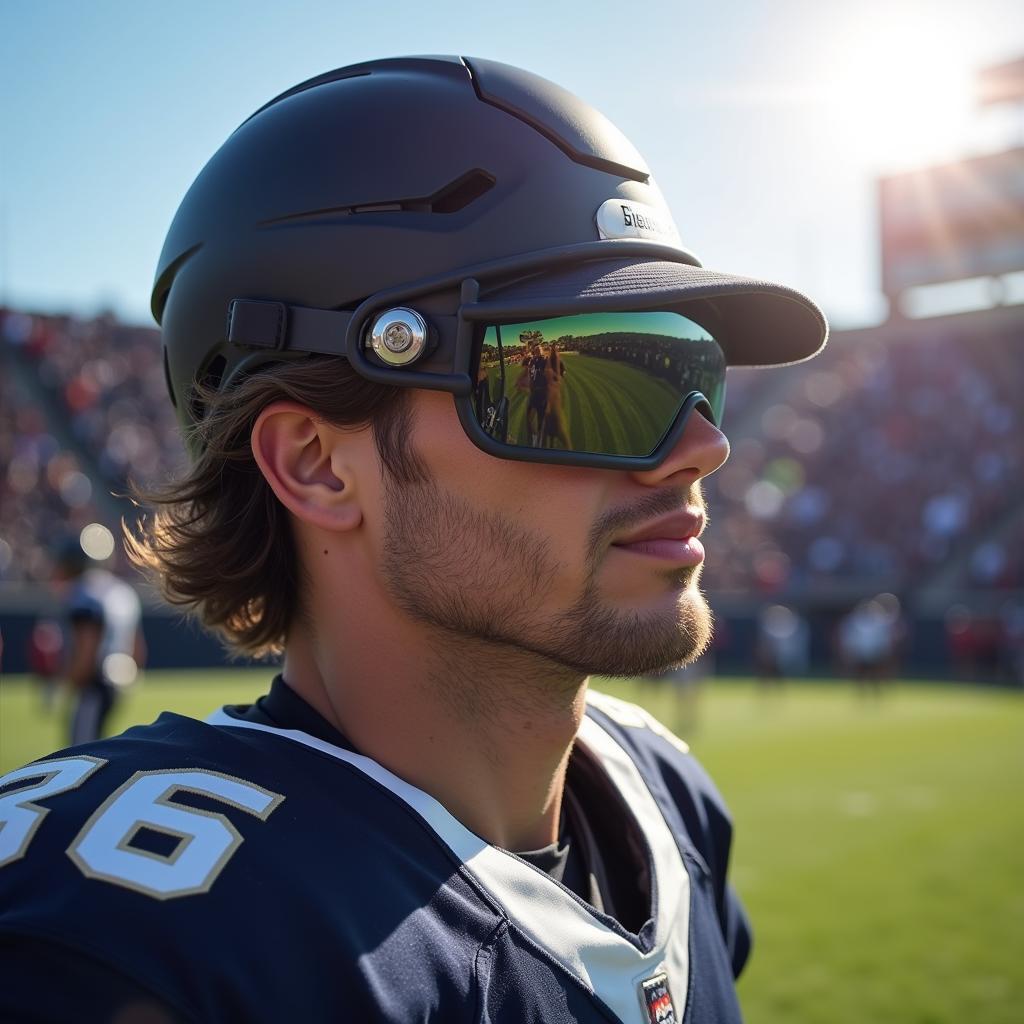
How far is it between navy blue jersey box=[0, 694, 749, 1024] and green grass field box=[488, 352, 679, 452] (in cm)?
58

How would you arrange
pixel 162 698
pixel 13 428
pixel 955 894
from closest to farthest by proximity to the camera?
pixel 955 894 → pixel 162 698 → pixel 13 428

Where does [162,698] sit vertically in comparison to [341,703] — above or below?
below

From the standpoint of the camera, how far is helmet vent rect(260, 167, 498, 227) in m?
1.68

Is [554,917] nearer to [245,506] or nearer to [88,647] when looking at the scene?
[245,506]

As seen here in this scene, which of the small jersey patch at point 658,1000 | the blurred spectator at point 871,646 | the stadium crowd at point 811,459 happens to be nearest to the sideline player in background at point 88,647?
the small jersey patch at point 658,1000

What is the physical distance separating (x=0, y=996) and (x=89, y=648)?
640 cm

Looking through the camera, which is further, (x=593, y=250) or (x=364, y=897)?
(x=593, y=250)

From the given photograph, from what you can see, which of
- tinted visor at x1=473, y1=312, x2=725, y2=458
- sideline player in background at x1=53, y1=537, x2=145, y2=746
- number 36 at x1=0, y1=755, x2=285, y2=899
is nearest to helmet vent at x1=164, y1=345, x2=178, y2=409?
tinted visor at x1=473, y1=312, x2=725, y2=458

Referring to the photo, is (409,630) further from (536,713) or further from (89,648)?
(89,648)

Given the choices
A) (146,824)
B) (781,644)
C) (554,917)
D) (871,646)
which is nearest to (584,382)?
(554,917)

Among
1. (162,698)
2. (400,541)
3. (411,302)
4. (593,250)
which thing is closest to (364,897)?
(400,541)

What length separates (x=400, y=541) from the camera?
167 cm

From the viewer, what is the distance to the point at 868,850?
274 inches

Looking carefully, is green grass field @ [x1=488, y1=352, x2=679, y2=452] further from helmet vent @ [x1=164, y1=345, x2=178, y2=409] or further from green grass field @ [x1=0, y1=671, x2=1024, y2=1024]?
green grass field @ [x1=0, y1=671, x2=1024, y2=1024]
